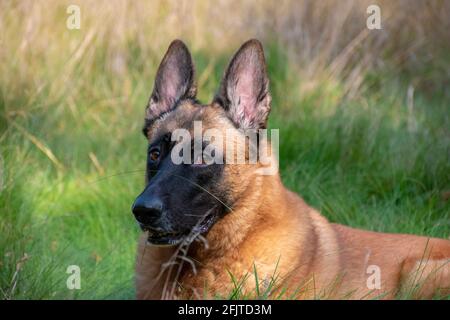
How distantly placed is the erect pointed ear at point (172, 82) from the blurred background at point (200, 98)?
0.96 metres

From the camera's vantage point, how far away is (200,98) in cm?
703

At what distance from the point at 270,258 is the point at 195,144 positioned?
0.76m

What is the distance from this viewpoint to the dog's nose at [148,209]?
388cm

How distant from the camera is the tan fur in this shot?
4156 mm

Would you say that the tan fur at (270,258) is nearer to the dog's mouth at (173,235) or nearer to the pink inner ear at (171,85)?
the dog's mouth at (173,235)

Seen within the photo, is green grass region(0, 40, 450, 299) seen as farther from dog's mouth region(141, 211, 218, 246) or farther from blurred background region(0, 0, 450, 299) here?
dog's mouth region(141, 211, 218, 246)

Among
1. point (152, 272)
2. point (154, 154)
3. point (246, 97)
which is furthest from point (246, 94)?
point (152, 272)

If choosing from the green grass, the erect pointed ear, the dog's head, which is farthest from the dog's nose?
the erect pointed ear

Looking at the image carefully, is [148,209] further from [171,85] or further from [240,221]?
[171,85]

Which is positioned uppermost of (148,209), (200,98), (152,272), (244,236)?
(200,98)

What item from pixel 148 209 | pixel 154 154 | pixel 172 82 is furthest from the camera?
pixel 172 82
